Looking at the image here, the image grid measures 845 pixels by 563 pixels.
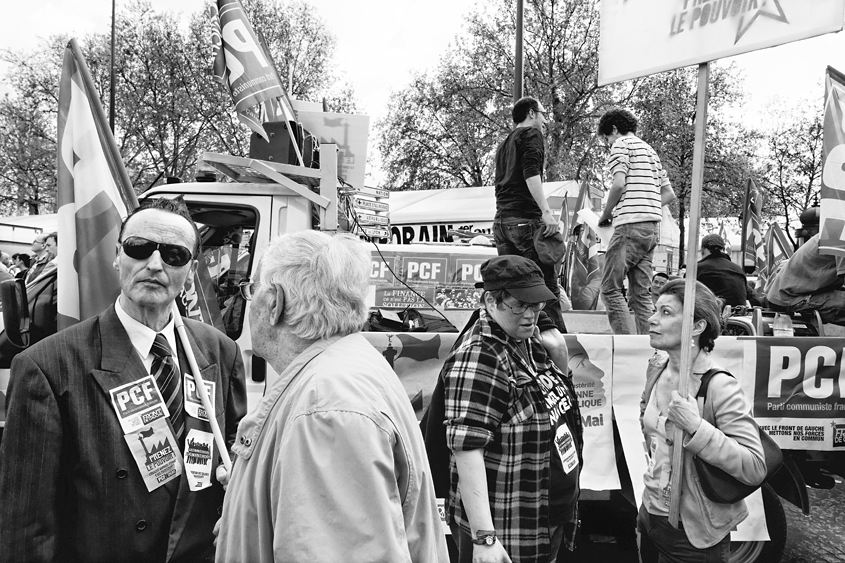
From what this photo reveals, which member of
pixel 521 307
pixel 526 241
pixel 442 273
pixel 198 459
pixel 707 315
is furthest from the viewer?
pixel 442 273

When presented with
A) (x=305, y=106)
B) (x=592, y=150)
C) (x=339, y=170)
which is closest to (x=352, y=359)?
(x=339, y=170)

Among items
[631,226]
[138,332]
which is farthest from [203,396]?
[631,226]

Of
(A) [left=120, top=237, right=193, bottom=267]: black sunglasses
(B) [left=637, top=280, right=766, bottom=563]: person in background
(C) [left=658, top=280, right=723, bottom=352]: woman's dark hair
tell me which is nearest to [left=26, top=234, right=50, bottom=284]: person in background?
(A) [left=120, top=237, right=193, bottom=267]: black sunglasses

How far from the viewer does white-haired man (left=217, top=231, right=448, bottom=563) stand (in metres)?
1.24

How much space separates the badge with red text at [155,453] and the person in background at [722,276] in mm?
5201

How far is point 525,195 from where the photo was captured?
4512mm

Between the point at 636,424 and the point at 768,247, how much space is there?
469 inches

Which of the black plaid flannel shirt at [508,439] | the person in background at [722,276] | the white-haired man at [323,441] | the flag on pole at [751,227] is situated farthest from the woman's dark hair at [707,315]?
the flag on pole at [751,227]

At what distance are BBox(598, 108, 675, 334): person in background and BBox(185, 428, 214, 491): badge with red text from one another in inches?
131

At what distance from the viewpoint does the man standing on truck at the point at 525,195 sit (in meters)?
4.36

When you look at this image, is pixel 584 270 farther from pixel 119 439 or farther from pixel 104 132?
pixel 119 439

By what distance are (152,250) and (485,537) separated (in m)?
1.58

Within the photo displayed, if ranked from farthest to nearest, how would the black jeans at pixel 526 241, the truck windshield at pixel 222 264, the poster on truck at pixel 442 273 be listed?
1. the poster on truck at pixel 442 273
2. the black jeans at pixel 526 241
3. the truck windshield at pixel 222 264

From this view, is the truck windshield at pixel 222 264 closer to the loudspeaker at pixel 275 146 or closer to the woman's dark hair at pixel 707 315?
the loudspeaker at pixel 275 146
